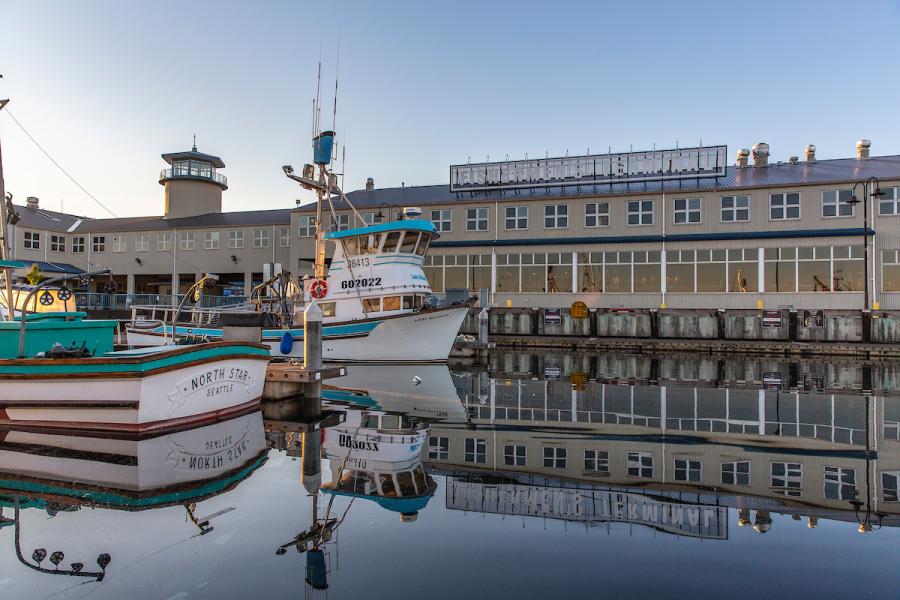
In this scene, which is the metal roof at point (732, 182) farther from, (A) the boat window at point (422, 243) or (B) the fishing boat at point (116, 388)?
(B) the fishing boat at point (116, 388)

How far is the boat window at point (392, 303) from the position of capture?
870 inches

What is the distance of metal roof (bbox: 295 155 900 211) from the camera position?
108 feet

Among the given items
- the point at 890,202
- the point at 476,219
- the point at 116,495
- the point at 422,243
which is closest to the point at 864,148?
the point at 890,202

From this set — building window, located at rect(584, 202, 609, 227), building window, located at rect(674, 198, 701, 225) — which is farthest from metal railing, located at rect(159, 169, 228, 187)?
building window, located at rect(674, 198, 701, 225)

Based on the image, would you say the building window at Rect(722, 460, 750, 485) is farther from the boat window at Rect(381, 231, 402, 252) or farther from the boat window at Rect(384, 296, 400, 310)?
the boat window at Rect(381, 231, 402, 252)

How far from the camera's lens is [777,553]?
5266mm

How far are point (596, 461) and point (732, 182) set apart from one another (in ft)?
104

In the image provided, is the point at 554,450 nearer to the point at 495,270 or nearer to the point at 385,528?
the point at 385,528

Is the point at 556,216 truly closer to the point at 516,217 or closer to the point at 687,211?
the point at 516,217

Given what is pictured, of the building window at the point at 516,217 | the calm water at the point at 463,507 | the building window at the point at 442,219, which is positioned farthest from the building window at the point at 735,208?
the calm water at the point at 463,507

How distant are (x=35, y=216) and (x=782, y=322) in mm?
56191

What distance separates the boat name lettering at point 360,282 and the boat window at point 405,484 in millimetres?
15023

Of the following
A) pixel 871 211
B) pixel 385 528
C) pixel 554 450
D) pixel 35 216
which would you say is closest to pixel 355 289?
pixel 554 450

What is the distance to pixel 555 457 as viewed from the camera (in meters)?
8.61
